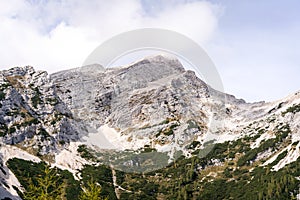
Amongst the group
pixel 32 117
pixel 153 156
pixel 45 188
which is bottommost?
pixel 45 188

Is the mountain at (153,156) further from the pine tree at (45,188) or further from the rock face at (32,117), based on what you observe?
the pine tree at (45,188)

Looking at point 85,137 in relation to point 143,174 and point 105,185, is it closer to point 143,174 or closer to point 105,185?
point 143,174

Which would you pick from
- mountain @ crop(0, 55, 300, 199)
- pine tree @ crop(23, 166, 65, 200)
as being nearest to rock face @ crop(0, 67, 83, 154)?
mountain @ crop(0, 55, 300, 199)

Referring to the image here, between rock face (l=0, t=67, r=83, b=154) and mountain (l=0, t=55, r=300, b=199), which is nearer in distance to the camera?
mountain (l=0, t=55, r=300, b=199)

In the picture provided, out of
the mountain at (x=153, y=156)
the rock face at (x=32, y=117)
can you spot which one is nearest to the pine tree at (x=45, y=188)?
the mountain at (x=153, y=156)

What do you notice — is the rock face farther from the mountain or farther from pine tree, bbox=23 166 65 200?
pine tree, bbox=23 166 65 200

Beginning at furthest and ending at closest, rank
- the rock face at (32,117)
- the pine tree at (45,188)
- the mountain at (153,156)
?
the rock face at (32,117), the mountain at (153,156), the pine tree at (45,188)

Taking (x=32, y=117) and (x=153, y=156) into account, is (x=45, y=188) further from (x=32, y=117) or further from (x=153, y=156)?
(x=153, y=156)

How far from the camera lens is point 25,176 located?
118 meters

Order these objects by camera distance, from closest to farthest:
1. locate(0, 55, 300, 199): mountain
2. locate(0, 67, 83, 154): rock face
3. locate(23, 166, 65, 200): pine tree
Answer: locate(23, 166, 65, 200): pine tree < locate(0, 55, 300, 199): mountain < locate(0, 67, 83, 154): rock face

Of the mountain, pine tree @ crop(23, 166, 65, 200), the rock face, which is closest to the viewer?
pine tree @ crop(23, 166, 65, 200)

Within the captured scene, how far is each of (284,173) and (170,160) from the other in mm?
64059

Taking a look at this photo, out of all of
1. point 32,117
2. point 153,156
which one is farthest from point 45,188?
point 153,156

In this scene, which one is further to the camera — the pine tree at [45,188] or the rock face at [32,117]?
the rock face at [32,117]
